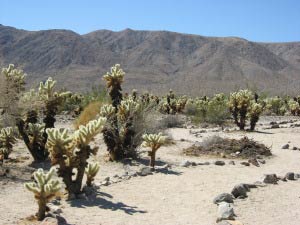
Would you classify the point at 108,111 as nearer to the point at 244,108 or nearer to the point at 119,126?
the point at 119,126

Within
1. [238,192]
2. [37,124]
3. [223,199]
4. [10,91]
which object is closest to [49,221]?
[223,199]

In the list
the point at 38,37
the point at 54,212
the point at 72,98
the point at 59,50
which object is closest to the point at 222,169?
the point at 54,212

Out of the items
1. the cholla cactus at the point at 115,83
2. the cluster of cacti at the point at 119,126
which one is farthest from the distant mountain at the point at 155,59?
the cluster of cacti at the point at 119,126

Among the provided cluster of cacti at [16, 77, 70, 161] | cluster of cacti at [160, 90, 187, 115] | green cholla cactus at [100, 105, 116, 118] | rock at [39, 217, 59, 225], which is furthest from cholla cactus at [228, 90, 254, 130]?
rock at [39, 217, 59, 225]

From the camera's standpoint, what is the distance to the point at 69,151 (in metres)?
10.2

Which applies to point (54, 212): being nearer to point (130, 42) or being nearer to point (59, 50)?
point (59, 50)

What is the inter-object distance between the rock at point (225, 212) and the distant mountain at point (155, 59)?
272 ft

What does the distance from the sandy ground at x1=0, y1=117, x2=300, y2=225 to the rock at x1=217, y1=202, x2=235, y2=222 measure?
19 centimetres

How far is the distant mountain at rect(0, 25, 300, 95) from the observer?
342ft

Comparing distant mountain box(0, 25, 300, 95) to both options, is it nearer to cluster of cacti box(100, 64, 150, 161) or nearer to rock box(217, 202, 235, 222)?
cluster of cacti box(100, 64, 150, 161)

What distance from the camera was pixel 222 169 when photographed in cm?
1412

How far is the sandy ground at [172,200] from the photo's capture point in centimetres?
886

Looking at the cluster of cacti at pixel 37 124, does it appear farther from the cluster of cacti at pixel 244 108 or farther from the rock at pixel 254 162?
the cluster of cacti at pixel 244 108

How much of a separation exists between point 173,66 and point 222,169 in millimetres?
114381
